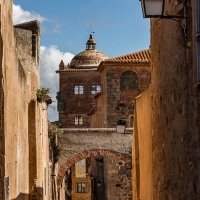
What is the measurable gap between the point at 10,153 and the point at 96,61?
144 ft

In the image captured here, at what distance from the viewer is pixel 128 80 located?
32938 millimetres

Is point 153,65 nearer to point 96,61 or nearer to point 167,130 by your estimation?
point 167,130

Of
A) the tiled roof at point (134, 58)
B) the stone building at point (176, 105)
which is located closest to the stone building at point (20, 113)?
the stone building at point (176, 105)

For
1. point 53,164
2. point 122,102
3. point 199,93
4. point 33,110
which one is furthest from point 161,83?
point 122,102

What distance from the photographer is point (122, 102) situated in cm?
3262

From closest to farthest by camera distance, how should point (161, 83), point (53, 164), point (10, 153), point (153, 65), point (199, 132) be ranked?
point (199, 132) < point (161, 83) < point (153, 65) < point (10, 153) < point (53, 164)

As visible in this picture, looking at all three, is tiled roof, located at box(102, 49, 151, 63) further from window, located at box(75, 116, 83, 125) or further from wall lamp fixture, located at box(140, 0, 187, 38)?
wall lamp fixture, located at box(140, 0, 187, 38)

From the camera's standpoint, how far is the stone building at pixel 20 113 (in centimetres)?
1062

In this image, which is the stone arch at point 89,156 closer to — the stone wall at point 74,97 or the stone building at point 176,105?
the stone building at point 176,105

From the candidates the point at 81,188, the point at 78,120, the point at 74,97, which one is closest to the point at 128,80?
the point at 81,188

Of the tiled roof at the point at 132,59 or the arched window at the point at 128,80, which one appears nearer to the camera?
the tiled roof at the point at 132,59

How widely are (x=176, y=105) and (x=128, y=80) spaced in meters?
24.9

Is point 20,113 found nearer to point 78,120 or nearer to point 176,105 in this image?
point 176,105

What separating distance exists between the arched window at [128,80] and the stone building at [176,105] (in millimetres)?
22089
